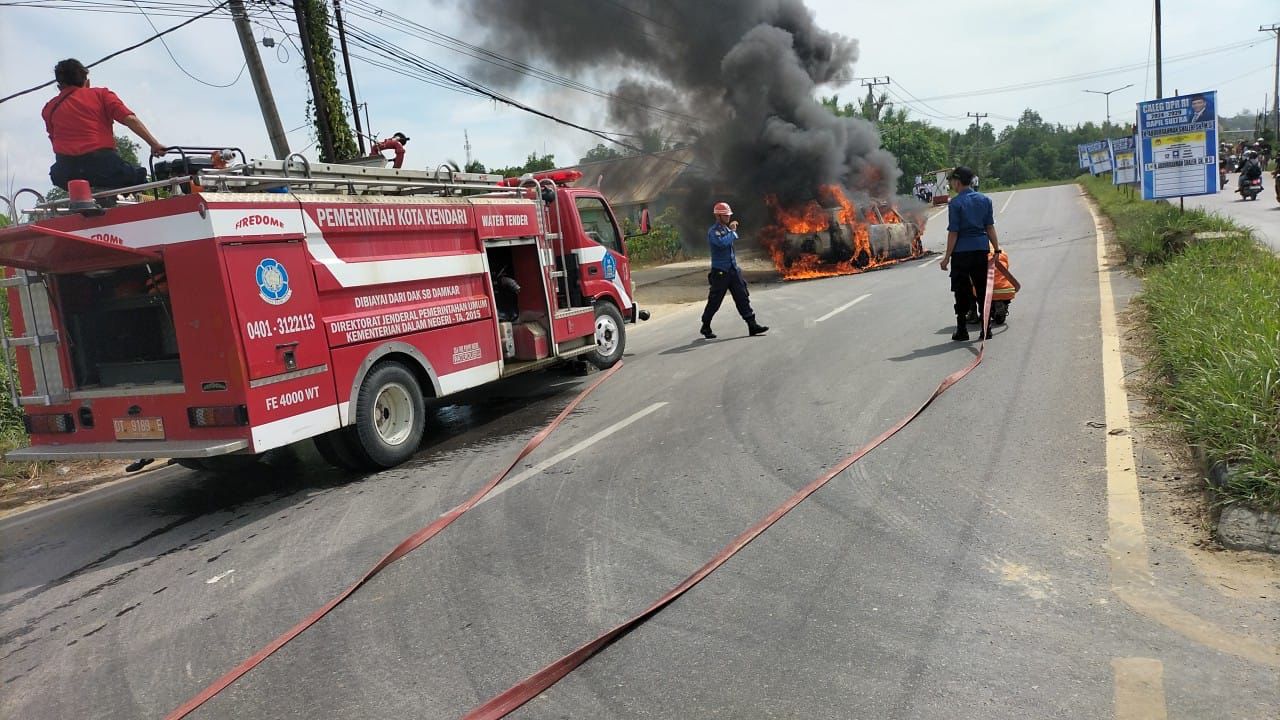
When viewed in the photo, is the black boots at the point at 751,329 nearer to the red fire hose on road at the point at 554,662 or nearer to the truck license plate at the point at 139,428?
the red fire hose on road at the point at 554,662

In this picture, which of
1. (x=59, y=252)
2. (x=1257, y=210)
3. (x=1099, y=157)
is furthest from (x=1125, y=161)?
(x=59, y=252)

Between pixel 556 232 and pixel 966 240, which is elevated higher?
pixel 556 232

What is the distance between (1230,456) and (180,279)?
19.8 feet

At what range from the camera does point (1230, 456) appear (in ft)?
13.8

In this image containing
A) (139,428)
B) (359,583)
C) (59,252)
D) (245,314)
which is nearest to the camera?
(359,583)

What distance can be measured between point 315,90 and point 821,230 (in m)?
11.9

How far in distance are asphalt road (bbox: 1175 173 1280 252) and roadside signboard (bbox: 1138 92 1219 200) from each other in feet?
3.51

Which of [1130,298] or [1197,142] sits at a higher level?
[1197,142]

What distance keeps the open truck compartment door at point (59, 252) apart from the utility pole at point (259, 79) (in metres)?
8.78

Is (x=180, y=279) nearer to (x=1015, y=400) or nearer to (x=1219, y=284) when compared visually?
(x=1015, y=400)

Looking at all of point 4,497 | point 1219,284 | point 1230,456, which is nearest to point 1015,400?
point 1230,456

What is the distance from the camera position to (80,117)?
20.4 ft

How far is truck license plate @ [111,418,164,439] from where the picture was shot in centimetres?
564

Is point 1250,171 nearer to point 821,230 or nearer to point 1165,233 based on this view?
point 821,230
